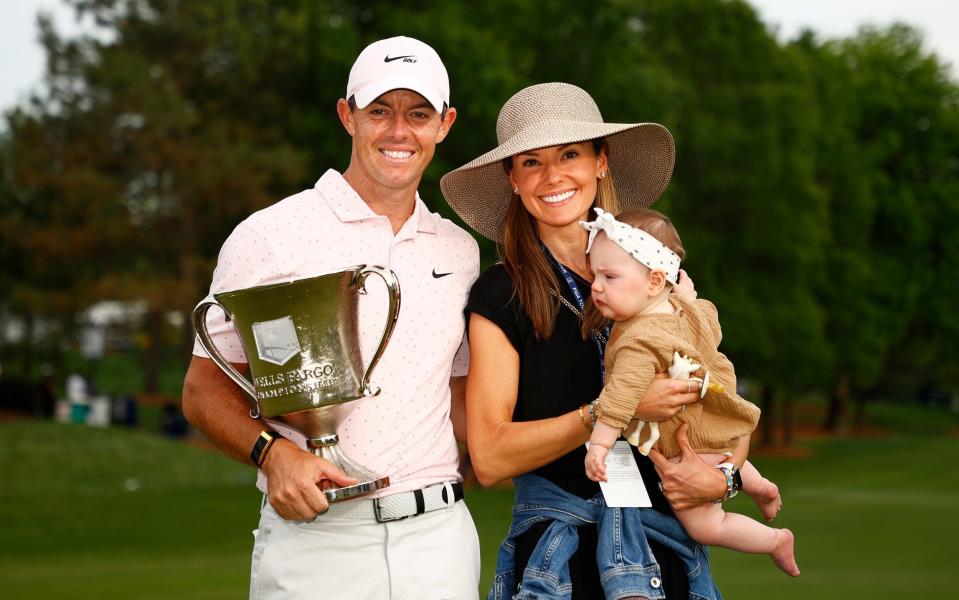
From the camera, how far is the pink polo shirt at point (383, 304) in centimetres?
360

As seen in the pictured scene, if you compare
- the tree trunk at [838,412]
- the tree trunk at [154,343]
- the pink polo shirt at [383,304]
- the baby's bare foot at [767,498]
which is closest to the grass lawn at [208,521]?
the tree trunk at [154,343]

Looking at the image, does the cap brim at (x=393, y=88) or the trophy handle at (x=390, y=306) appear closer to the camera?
the trophy handle at (x=390, y=306)

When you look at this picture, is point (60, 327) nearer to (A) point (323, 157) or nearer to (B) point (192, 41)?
(B) point (192, 41)

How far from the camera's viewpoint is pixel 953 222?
3812 centimetres

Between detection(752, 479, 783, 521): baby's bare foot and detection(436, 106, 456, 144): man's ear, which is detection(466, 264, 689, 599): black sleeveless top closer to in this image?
detection(752, 479, 783, 521): baby's bare foot

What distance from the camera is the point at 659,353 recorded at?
337cm

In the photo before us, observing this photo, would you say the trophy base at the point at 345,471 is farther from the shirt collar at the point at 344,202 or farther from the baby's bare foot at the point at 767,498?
the baby's bare foot at the point at 767,498

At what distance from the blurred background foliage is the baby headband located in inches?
724

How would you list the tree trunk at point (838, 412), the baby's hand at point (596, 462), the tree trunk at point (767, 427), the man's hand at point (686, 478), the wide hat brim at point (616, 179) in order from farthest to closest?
1. the tree trunk at point (838, 412)
2. the tree trunk at point (767, 427)
3. the wide hat brim at point (616, 179)
4. the man's hand at point (686, 478)
5. the baby's hand at point (596, 462)

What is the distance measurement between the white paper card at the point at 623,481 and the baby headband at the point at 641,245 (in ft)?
1.72

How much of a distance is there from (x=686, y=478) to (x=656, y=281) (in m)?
0.57

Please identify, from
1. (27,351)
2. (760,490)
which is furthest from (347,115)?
(27,351)

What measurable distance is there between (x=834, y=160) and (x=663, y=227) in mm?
32712

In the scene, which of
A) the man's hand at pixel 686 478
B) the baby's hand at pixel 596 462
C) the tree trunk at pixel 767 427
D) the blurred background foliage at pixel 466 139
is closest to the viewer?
the baby's hand at pixel 596 462
